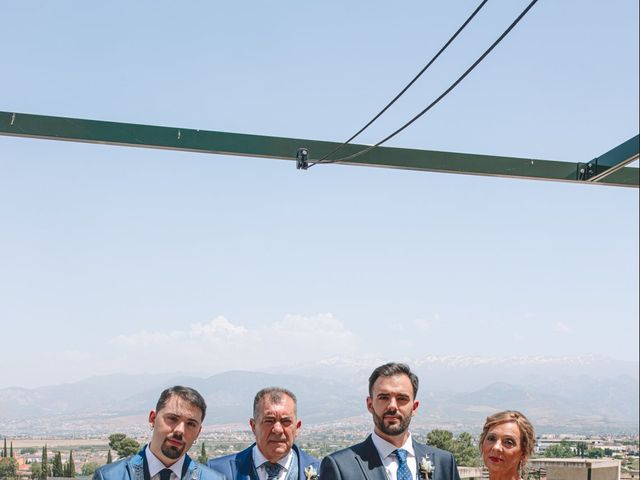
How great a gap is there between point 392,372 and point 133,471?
1.25 meters

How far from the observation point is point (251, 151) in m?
5.41

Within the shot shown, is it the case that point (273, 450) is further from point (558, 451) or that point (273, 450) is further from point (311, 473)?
point (558, 451)

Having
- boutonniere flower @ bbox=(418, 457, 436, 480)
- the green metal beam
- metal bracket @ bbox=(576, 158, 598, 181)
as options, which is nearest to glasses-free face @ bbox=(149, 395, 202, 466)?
boutonniere flower @ bbox=(418, 457, 436, 480)

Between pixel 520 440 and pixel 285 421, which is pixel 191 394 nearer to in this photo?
pixel 285 421

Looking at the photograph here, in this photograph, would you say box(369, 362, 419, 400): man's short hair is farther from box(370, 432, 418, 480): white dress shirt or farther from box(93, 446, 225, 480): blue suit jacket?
box(93, 446, 225, 480): blue suit jacket

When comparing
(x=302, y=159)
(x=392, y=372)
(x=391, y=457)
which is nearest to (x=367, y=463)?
(x=391, y=457)

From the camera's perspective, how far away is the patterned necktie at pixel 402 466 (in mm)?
4039

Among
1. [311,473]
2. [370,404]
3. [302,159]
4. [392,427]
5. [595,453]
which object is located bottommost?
[595,453]

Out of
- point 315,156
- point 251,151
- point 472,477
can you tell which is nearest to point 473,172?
point 315,156

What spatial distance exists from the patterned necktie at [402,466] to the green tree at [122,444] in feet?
9.02

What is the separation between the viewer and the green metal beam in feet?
16.6

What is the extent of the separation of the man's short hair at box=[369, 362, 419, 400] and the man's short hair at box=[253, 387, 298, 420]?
0.41 meters

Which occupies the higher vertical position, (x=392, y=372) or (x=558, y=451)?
(x=392, y=372)

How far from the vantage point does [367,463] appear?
405cm
